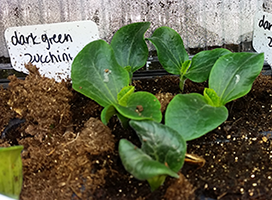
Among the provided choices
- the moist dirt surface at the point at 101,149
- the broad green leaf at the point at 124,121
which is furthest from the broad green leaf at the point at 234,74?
the broad green leaf at the point at 124,121

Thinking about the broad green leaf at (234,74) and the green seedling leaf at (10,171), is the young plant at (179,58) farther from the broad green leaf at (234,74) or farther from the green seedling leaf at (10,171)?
the green seedling leaf at (10,171)

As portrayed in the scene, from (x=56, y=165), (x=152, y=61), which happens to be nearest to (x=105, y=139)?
(x=56, y=165)

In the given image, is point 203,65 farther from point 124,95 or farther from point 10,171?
point 10,171

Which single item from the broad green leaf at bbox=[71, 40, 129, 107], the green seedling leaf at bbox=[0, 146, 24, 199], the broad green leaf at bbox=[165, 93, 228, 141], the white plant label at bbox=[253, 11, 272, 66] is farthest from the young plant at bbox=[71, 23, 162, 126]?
the white plant label at bbox=[253, 11, 272, 66]

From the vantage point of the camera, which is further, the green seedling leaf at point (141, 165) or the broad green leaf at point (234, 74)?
the broad green leaf at point (234, 74)

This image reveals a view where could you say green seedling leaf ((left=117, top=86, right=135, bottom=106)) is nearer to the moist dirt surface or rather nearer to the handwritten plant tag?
the moist dirt surface

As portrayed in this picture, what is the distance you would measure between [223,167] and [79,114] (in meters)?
0.38

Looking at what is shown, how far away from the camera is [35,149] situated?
0.67 m

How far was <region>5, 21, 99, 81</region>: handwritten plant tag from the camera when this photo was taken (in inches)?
32.3

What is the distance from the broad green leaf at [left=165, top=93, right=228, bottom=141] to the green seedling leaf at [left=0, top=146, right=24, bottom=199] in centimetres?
28

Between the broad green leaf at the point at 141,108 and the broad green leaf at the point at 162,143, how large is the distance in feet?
0.07

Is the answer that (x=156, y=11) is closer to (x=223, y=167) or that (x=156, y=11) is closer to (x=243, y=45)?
(x=243, y=45)

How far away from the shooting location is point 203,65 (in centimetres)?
76

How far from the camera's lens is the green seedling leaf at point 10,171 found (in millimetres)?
511
